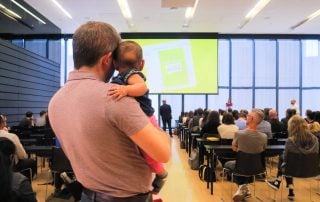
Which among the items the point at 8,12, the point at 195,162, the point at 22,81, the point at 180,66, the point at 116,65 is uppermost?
the point at 8,12

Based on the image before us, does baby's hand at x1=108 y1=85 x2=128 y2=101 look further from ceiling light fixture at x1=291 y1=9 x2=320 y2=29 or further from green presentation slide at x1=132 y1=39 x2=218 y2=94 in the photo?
green presentation slide at x1=132 y1=39 x2=218 y2=94

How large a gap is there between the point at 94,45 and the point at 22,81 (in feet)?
33.0

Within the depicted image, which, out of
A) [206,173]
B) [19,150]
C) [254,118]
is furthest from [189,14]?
[19,150]

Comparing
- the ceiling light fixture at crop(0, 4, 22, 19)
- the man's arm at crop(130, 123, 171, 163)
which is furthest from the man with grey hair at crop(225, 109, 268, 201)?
the ceiling light fixture at crop(0, 4, 22, 19)

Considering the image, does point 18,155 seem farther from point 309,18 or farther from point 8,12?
point 309,18

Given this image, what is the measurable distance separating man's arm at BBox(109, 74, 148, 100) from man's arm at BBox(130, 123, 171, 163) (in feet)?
0.42

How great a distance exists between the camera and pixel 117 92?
110cm

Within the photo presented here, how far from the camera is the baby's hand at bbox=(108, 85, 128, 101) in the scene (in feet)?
3.58

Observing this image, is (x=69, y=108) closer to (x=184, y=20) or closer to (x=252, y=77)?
(x=184, y=20)

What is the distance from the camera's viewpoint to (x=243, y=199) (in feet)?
17.2

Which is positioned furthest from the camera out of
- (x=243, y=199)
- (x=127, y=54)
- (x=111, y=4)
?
(x=111, y=4)

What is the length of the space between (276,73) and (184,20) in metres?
5.55

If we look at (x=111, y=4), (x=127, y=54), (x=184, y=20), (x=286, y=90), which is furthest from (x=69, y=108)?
(x=286, y=90)

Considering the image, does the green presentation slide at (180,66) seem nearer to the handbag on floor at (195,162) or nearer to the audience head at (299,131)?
the handbag on floor at (195,162)
